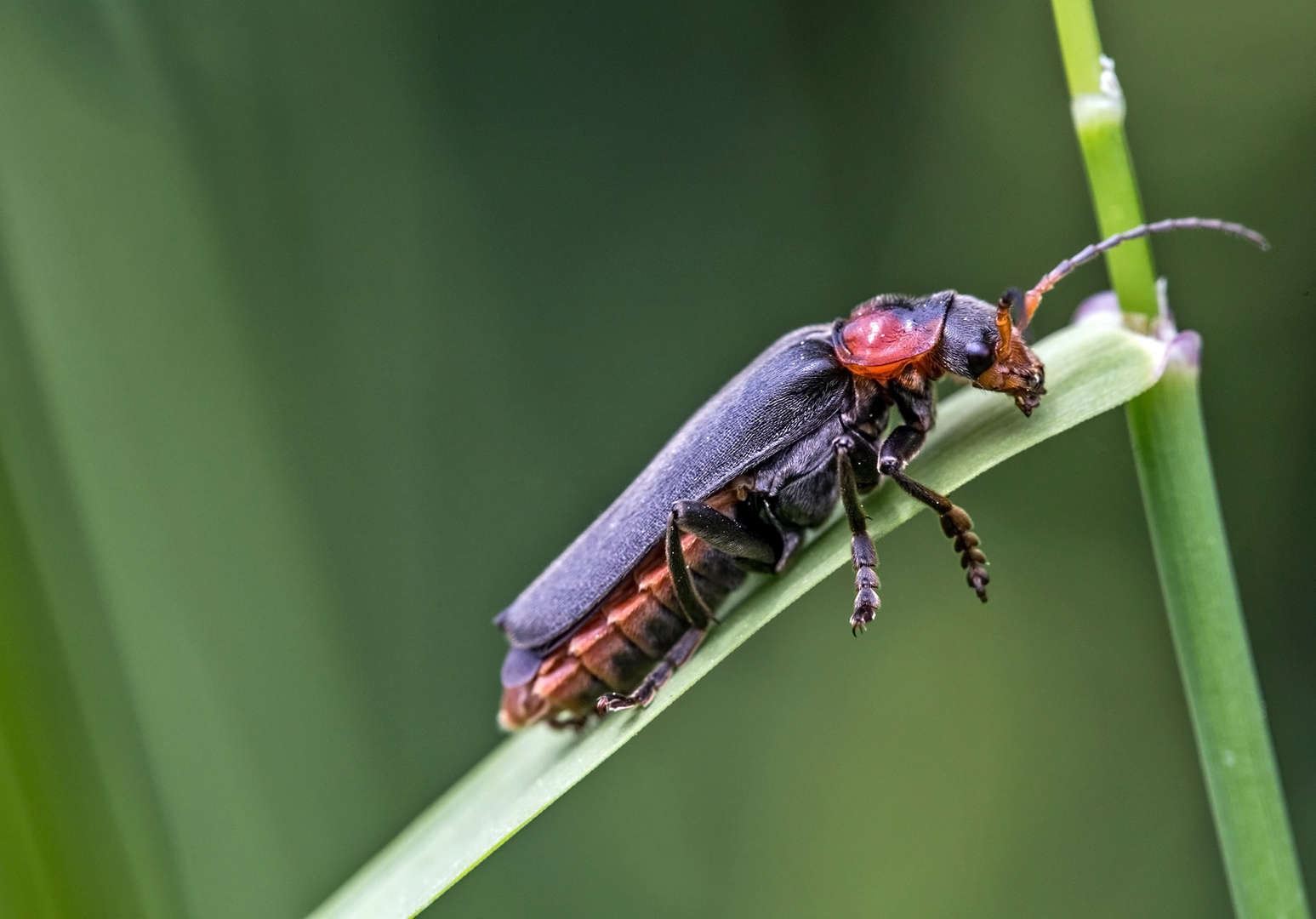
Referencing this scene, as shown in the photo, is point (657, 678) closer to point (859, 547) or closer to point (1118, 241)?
point (859, 547)

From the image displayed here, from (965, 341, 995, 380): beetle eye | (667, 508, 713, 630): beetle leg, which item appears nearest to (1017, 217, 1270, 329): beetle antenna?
(965, 341, 995, 380): beetle eye

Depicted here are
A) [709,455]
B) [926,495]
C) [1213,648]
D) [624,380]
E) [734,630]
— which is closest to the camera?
[1213,648]

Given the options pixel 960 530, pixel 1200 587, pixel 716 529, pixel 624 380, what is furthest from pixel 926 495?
pixel 624 380

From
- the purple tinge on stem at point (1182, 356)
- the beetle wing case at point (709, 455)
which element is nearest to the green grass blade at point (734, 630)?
the purple tinge on stem at point (1182, 356)

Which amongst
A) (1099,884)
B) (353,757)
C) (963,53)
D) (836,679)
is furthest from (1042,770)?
(963,53)

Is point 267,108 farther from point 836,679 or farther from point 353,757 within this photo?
point 836,679

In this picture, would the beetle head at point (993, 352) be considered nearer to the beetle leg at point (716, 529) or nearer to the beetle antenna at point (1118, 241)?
the beetle antenna at point (1118, 241)

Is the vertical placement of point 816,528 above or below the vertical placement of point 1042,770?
above
